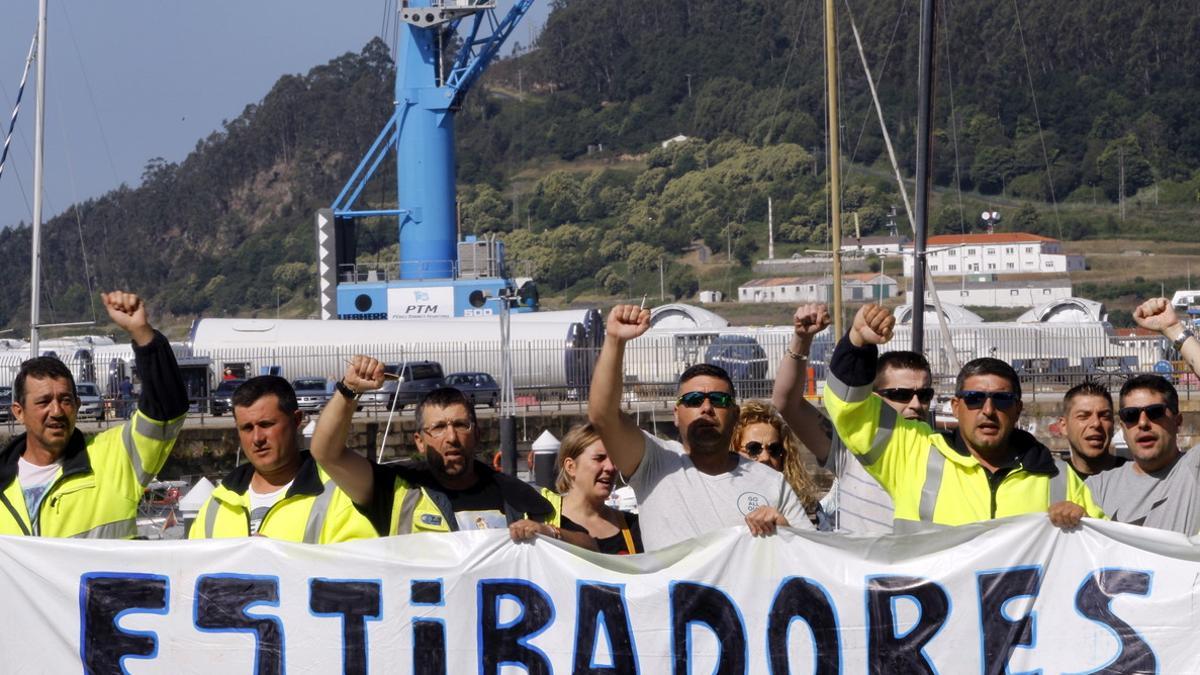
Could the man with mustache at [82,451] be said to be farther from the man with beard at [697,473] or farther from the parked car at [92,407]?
the parked car at [92,407]

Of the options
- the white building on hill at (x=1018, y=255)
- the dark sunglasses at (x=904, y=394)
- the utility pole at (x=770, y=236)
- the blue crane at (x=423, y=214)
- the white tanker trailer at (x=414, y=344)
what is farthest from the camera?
the utility pole at (x=770, y=236)

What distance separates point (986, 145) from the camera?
150 metres

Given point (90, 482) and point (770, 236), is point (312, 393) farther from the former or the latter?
point (770, 236)

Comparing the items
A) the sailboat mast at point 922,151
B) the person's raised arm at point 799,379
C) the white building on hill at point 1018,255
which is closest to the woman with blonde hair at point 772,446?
the person's raised arm at point 799,379

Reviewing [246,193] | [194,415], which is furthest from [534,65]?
[194,415]

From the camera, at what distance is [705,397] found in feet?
19.4

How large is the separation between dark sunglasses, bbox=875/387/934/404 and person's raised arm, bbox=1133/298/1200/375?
0.84 metres

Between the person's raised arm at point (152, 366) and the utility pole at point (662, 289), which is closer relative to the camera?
the person's raised arm at point (152, 366)

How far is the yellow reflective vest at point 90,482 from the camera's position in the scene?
6258 millimetres

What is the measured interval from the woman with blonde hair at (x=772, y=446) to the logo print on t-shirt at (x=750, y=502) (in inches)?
14.8

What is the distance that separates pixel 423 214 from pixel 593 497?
45274 millimetres

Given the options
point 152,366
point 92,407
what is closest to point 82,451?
point 152,366

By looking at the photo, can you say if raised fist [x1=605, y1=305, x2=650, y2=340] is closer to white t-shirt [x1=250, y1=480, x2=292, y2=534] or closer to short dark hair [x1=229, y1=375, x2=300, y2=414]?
short dark hair [x1=229, y1=375, x2=300, y2=414]

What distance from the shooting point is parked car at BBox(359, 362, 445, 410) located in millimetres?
35125
